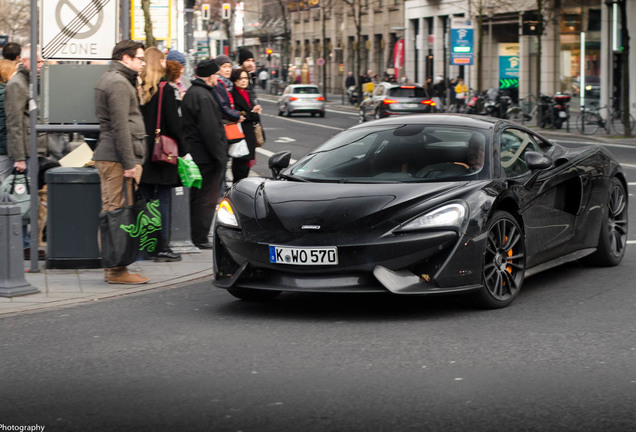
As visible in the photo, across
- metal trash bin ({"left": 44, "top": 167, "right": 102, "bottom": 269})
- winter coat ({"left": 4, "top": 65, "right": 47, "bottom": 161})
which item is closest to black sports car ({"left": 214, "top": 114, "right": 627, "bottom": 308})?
metal trash bin ({"left": 44, "top": 167, "right": 102, "bottom": 269})

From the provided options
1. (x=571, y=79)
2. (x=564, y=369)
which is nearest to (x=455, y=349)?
(x=564, y=369)

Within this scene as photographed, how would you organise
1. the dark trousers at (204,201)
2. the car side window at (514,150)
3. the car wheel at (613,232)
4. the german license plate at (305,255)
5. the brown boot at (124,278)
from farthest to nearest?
the dark trousers at (204,201)
the car wheel at (613,232)
the brown boot at (124,278)
the car side window at (514,150)
the german license plate at (305,255)

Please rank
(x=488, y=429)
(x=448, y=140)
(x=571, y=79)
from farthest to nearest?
1. (x=571, y=79)
2. (x=448, y=140)
3. (x=488, y=429)

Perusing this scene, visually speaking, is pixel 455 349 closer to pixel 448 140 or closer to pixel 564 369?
pixel 564 369

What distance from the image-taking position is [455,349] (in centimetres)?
640

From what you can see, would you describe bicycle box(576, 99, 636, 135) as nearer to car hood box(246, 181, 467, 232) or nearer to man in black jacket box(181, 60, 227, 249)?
man in black jacket box(181, 60, 227, 249)

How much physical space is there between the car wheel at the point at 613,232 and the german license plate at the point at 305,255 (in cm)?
325

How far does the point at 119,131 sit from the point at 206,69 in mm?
2339

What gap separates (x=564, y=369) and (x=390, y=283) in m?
1.47

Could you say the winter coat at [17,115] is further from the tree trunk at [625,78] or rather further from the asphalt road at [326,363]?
the tree trunk at [625,78]

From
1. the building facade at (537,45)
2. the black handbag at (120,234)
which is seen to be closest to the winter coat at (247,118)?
the black handbag at (120,234)

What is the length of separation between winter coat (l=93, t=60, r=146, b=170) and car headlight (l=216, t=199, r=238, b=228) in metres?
1.26

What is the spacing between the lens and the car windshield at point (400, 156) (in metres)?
8.02

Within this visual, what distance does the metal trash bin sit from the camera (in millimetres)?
9773
